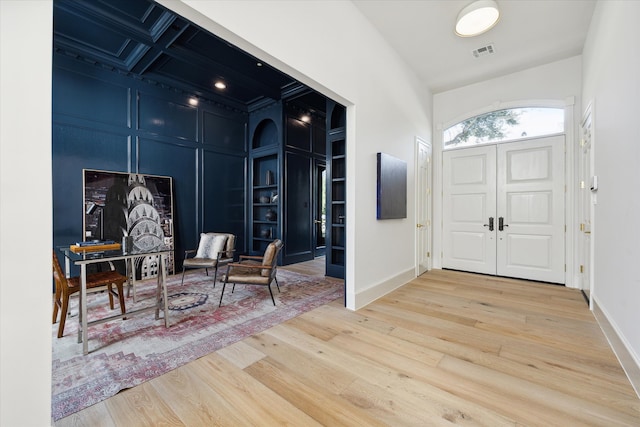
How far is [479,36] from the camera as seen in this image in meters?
3.63

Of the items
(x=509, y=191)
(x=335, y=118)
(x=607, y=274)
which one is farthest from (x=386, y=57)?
(x=607, y=274)

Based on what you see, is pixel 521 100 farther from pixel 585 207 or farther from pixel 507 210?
pixel 585 207

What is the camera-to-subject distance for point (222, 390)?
176 cm

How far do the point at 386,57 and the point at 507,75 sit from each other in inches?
94.9

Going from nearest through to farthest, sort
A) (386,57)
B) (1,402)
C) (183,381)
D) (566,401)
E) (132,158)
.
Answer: (1,402), (566,401), (183,381), (386,57), (132,158)

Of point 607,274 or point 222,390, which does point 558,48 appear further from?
point 222,390

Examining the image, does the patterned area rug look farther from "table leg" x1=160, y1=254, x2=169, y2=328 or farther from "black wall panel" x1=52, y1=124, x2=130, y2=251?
"black wall panel" x1=52, y1=124, x2=130, y2=251

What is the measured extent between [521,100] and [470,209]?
1977 mm

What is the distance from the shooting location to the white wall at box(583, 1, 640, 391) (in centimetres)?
186

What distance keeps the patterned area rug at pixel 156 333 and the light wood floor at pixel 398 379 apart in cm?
16

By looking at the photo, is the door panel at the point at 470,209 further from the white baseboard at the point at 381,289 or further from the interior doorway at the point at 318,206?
the interior doorway at the point at 318,206

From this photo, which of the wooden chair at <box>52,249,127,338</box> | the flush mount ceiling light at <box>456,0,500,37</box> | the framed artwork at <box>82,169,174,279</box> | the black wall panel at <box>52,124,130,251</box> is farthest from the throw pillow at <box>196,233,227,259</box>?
the flush mount ceiling light at <box>456,0,500,37</box>

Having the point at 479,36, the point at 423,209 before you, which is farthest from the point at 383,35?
Result: the point at 423,209

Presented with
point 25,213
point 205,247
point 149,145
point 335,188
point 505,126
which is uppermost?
point 505,126
